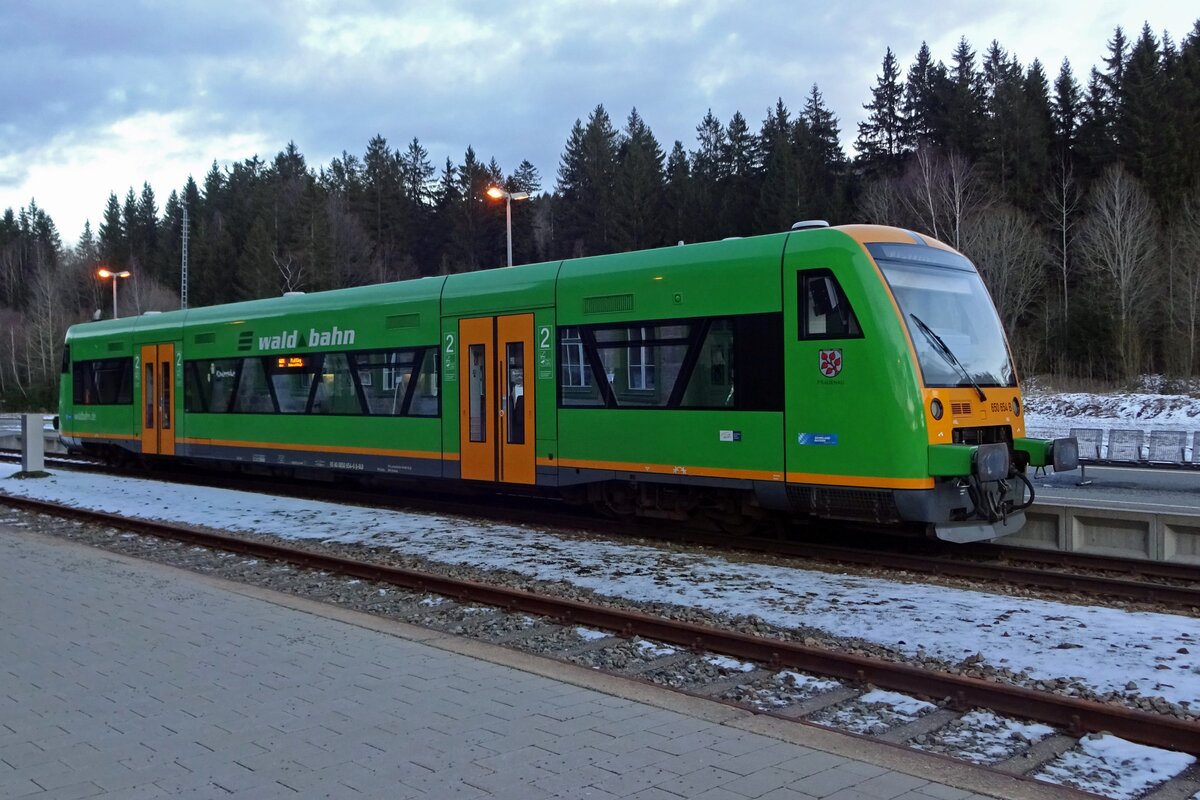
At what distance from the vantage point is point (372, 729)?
5.04 metres

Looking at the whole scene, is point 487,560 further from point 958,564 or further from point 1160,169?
point 1160,169

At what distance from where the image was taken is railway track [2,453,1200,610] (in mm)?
8547

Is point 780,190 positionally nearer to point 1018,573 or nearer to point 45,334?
point 1018,573

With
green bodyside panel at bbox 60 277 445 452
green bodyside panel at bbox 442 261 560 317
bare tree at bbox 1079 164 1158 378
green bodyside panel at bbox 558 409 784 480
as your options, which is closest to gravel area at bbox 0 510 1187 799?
green bodyside panel at bbox 558 409 784 480

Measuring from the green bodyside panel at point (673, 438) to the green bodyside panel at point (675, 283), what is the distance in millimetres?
1151

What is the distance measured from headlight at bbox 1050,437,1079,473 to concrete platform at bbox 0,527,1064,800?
619 cm

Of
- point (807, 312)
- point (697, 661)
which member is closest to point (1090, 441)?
point (807, 312)

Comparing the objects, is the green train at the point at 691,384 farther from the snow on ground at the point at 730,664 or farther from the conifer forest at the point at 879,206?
the conifer forest at the point at 879,206

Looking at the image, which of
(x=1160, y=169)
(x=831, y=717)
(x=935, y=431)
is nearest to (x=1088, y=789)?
(x=831, y=717)

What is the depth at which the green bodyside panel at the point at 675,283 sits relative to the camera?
10.5 m

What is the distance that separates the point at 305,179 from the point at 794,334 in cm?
8727

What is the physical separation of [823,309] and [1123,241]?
41720 mm

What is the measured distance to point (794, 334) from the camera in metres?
10.1

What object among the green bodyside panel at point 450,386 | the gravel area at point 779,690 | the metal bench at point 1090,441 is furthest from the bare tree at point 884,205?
the gravel area at point 779,690
